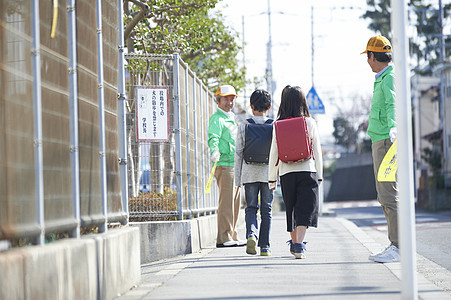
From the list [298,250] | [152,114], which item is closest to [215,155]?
[152,114]

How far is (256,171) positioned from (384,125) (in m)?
1.73

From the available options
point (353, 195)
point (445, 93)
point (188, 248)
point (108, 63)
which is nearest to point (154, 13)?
point (188, 248)

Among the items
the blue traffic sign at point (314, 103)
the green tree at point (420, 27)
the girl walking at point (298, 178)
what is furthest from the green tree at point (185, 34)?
the green tree at point (420, 27)

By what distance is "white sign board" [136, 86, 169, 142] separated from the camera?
10125 mm

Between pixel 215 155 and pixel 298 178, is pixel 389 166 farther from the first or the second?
pixel 215 155

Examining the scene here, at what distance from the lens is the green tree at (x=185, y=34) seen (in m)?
14.7

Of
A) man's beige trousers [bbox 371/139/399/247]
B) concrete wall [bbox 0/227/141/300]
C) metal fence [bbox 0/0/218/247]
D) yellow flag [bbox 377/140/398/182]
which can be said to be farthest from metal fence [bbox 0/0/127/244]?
man's beige trousers [bbox 371/139/399/247]

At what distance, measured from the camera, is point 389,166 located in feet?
25.2

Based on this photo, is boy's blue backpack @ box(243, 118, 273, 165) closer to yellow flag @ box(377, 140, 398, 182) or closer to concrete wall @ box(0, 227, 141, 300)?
yellow flag @ box(377, 140, 398, 182)

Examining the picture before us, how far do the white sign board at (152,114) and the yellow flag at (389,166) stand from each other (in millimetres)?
3227

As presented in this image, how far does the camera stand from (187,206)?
1066 centimetres

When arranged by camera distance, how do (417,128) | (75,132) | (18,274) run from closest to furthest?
(18,274)
(75,132)
(417,128)

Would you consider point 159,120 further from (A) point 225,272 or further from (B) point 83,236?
(B) point 83,236

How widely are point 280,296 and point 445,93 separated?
45.3 metres
